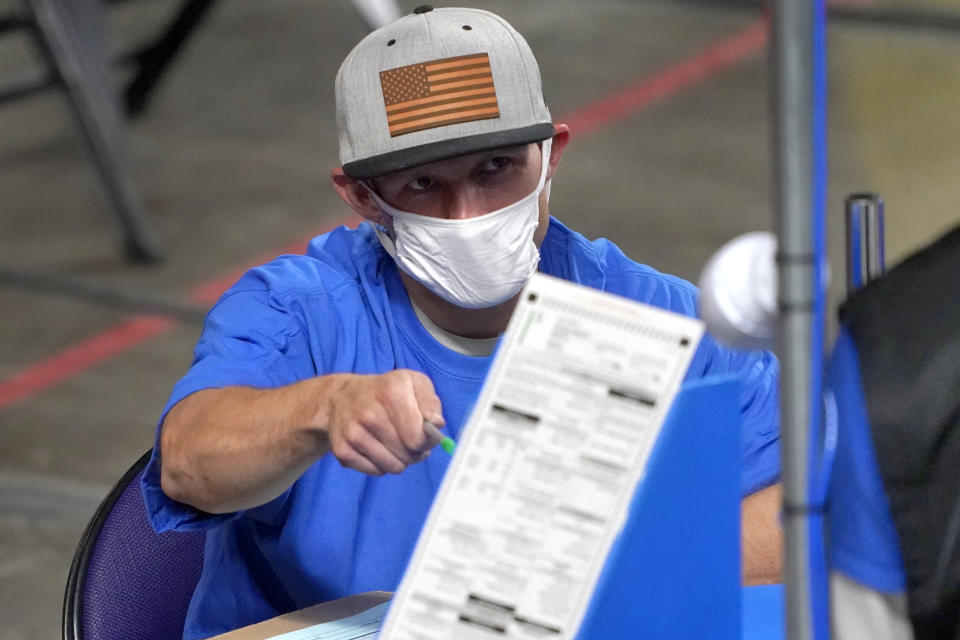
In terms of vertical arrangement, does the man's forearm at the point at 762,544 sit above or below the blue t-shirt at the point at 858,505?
below

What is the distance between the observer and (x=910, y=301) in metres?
0.87

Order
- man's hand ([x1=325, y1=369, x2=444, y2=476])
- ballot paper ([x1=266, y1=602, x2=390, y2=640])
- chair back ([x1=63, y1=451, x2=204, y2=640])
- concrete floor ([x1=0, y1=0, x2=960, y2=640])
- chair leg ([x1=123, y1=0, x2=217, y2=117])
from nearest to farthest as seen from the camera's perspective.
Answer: man's hand ([x1=325, y1=369, x2=444, y2=476]), ballot paper ([x1=266, y1=602, x2=390, y2=640]), chair back ([x1=63, y1=451, x2=204, y2=640]), concrete floor ([x1=0, y1=0, x2=960, y2=640]), chair leg ([x1=123, y1=0, x2=217, y2=117])

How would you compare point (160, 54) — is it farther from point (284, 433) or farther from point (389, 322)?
point (284, 433)

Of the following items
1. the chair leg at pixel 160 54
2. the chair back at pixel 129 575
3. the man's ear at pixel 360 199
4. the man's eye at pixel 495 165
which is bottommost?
the chair back at pixel 129 575

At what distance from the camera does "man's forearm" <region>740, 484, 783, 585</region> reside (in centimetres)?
141

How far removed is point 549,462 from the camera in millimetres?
886

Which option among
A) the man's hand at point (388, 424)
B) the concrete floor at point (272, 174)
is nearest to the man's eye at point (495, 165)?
the man's hand at point (388, 424)

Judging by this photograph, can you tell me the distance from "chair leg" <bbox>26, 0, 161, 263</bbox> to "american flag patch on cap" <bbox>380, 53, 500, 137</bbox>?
3.17 m

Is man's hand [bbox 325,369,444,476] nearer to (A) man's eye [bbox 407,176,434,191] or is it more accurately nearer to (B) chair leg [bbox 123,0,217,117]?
(A) man's eye [bbox 407,176,434,191]

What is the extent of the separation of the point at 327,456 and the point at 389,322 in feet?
0.67

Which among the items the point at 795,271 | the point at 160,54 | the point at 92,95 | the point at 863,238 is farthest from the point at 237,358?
the point at 160,54

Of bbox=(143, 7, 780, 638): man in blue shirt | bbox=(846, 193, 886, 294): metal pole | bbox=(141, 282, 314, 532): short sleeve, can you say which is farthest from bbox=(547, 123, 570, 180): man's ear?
bbox=(846, 193, 886, 294): metal pole

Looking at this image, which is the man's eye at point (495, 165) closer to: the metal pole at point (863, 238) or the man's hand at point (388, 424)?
the man's hand at point (388, 424)

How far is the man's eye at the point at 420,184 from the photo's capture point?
5.17ft
